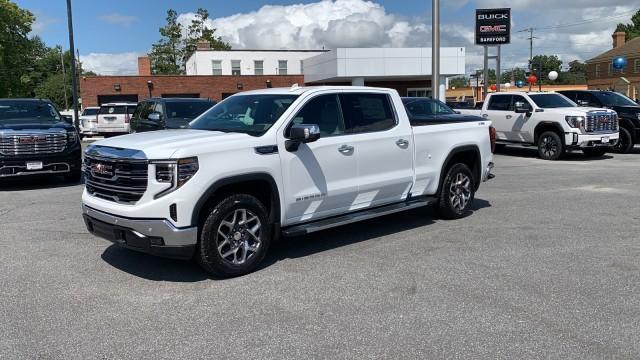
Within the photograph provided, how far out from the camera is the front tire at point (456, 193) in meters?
7.72

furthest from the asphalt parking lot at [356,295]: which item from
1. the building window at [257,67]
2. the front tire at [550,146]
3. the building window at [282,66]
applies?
the building window at [282,66]

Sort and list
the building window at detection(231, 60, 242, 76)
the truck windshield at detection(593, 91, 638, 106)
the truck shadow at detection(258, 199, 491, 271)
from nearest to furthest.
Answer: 1. the truck shadow at detection(258, 199, 491, 271)
2. the truck windshield at detection(593, 91, 638, 106)
3. the building window at detection(231, 60, 242, 76)

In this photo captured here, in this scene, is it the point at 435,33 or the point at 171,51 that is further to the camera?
the point at 171,51

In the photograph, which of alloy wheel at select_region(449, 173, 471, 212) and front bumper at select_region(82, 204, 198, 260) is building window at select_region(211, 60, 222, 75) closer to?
alloy wheel at select_region(449, 173, 471, 212)

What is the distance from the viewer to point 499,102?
17.4 m

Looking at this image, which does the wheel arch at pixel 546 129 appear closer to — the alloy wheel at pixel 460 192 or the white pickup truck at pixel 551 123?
the white pickup truck at pixel 551 123

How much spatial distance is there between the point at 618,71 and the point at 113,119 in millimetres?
56006

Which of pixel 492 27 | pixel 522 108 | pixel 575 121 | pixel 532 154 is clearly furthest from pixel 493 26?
pixel 575 121

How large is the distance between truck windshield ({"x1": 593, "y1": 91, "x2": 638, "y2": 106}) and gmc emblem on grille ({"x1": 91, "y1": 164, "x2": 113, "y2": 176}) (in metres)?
16.4

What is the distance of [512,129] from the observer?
55.2 ft

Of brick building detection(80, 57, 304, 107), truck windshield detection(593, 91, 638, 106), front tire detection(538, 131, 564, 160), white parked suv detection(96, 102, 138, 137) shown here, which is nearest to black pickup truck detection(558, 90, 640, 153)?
truck windshield detection(593, 91, 638, 106)

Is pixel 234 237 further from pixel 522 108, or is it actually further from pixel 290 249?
pixel 522 108

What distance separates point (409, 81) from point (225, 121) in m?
39.3

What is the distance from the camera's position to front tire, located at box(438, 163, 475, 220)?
772cm
